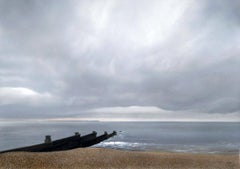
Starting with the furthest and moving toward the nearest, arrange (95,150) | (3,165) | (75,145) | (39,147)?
(75,145)
(39,147)
(95,150)
(3,165)

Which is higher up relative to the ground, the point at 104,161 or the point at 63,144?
the point at 63,144

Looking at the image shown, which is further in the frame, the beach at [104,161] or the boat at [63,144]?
the boat at [63,144]

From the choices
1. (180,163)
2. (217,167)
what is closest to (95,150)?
(180,163)

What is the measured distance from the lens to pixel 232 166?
1811 centimetres

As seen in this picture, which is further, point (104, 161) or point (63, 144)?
point (63, 144)

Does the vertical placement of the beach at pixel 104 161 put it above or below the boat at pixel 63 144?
below

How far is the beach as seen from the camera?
673 inches

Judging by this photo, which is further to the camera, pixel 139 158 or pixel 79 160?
pixel 139 158

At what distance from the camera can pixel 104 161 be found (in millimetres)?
18219

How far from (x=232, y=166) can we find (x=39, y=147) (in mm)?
15718

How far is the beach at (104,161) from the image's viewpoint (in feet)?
56.1

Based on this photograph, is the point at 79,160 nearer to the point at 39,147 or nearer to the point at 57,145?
the point at 39,147

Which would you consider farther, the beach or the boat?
the boat

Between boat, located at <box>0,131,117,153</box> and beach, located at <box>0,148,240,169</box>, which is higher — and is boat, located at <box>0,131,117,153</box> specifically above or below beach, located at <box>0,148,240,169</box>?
above
